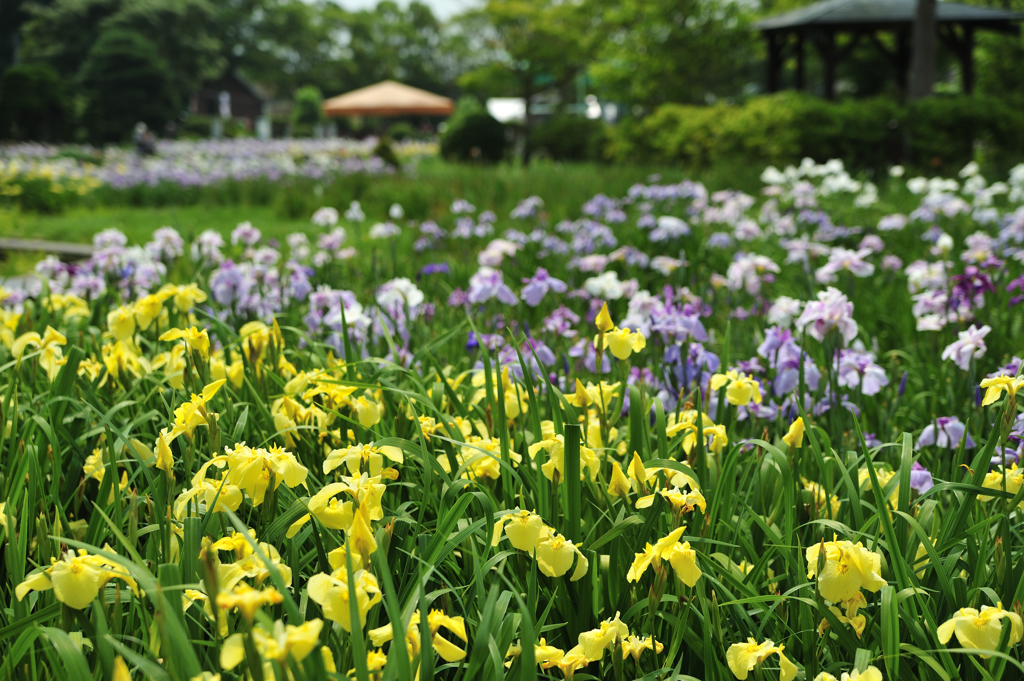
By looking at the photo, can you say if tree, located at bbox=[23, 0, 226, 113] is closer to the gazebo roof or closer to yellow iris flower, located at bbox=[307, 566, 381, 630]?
the gazebo roof

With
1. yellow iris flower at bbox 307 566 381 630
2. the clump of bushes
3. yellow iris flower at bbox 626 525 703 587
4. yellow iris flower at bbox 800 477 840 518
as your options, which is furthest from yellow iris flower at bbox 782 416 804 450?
the clump of bushes

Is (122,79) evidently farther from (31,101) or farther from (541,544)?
(541,544)

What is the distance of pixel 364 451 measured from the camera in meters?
1.28

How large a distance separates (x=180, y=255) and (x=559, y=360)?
3.03m

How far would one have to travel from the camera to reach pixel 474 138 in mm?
16922

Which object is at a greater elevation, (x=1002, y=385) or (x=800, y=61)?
(x=800, y=61)

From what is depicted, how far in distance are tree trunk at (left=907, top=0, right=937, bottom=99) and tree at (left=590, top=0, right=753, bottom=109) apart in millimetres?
5081

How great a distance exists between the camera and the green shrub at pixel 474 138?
55.6ft

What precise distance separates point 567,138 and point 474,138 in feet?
8.13

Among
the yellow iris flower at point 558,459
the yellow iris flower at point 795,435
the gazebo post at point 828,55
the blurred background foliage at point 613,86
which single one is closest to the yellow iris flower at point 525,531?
the yellow iris flower at point 558,459

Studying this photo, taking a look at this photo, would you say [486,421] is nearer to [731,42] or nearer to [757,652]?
[757,652]

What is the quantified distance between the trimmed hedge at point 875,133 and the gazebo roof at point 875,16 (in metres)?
3.79

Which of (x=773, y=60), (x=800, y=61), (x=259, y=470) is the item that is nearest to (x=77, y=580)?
(x=259, y=470)

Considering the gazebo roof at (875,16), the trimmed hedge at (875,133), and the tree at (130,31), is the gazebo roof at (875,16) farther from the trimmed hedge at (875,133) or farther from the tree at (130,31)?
the tree at (130,31)
